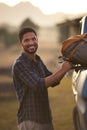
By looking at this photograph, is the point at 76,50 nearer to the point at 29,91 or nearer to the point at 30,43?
the point at 30,43

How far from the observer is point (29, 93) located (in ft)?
17.1

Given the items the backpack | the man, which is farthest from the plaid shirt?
the backpack

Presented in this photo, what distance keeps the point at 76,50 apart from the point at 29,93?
2.45 ft

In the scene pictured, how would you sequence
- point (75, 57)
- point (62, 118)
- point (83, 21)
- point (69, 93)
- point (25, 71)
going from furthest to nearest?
point (69, 93), point (62, 118), point (83, 21), point (25, 71), point (75, 57)

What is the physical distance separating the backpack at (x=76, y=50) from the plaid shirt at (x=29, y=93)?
451 millimetres

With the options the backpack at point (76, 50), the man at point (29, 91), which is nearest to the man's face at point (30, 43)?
the man at point (29, 91)

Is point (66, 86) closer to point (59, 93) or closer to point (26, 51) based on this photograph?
point (59, 93)

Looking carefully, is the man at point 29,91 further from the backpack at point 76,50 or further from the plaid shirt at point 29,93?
the backpack at point 76,50

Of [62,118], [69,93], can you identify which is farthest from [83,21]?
[69,93]

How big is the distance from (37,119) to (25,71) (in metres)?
0.48

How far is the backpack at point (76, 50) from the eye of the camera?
469 cm

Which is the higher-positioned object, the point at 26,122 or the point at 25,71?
the point at 25,71

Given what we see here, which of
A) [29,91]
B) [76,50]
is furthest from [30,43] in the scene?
[76,50]

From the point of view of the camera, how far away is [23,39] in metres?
5.26
